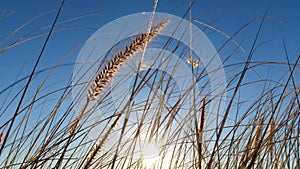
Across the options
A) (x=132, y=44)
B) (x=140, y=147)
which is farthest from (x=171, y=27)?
Result: (x=140, y=147)

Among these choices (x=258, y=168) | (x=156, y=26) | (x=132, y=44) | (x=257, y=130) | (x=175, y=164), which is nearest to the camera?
(x=132, y=44)

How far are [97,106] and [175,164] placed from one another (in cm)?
67

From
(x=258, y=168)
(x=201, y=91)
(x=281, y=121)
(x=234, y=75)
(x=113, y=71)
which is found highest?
(x=234, y=75)

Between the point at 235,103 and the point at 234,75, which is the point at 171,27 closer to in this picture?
the point at 234,75

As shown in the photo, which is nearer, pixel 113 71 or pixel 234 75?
pixel 113 71

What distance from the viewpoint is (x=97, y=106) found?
182 centimetres

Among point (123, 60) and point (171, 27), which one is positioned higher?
point (171, 27)

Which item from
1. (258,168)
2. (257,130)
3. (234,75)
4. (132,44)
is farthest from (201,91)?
(132,44)

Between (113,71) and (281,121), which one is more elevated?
(281,121)

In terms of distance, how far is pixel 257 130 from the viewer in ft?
6.21

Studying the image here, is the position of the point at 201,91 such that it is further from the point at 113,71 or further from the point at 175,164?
Answer: the point at 113,71

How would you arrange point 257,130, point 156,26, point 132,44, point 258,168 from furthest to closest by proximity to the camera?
point 257,130, point 258,168, point 156,26, point 132,44

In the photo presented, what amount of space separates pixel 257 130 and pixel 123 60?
93 centimetres

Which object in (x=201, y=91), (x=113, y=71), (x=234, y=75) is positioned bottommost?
(x=113, y=71)
